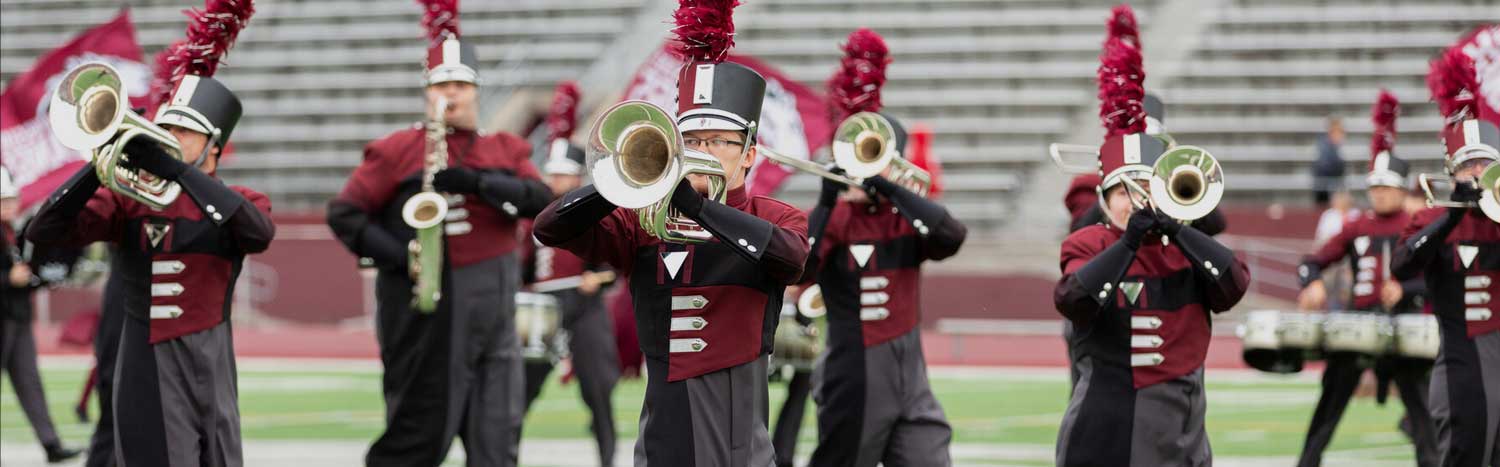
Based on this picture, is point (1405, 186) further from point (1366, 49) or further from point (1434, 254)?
point (1366, 49)

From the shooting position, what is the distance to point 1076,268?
642 cm

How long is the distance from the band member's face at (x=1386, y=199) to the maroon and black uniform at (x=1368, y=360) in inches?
3.0

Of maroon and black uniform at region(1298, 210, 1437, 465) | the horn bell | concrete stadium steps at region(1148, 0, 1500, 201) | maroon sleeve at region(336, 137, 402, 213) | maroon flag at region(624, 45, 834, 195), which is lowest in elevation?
maroon and black uniform at region(1298, 210, 1437, 465)

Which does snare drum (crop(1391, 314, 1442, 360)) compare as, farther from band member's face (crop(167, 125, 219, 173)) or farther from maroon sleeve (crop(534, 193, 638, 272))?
band member's face (crop(167, 125, 219, 173))

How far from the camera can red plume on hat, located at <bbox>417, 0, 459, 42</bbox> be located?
8141 millimetres

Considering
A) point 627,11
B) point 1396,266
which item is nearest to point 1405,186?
point 1396,266

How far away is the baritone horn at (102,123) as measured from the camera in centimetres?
595

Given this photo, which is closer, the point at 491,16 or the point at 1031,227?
the point at 1031,227

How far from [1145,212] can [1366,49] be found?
1750 centimetres

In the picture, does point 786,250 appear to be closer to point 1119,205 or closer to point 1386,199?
point 1119,205

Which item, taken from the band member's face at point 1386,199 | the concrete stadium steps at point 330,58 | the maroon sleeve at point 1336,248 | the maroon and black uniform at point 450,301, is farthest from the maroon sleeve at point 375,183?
the concrete stadium steps at point 330,58

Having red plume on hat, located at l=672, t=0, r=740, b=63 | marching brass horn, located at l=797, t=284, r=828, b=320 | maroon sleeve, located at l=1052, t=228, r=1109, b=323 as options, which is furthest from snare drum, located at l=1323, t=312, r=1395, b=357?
red plume on hat, located at l=672, t=0, r=740, b=63

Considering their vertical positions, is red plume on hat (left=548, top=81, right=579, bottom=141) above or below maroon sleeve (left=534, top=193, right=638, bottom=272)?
above

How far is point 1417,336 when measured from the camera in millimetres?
9344
